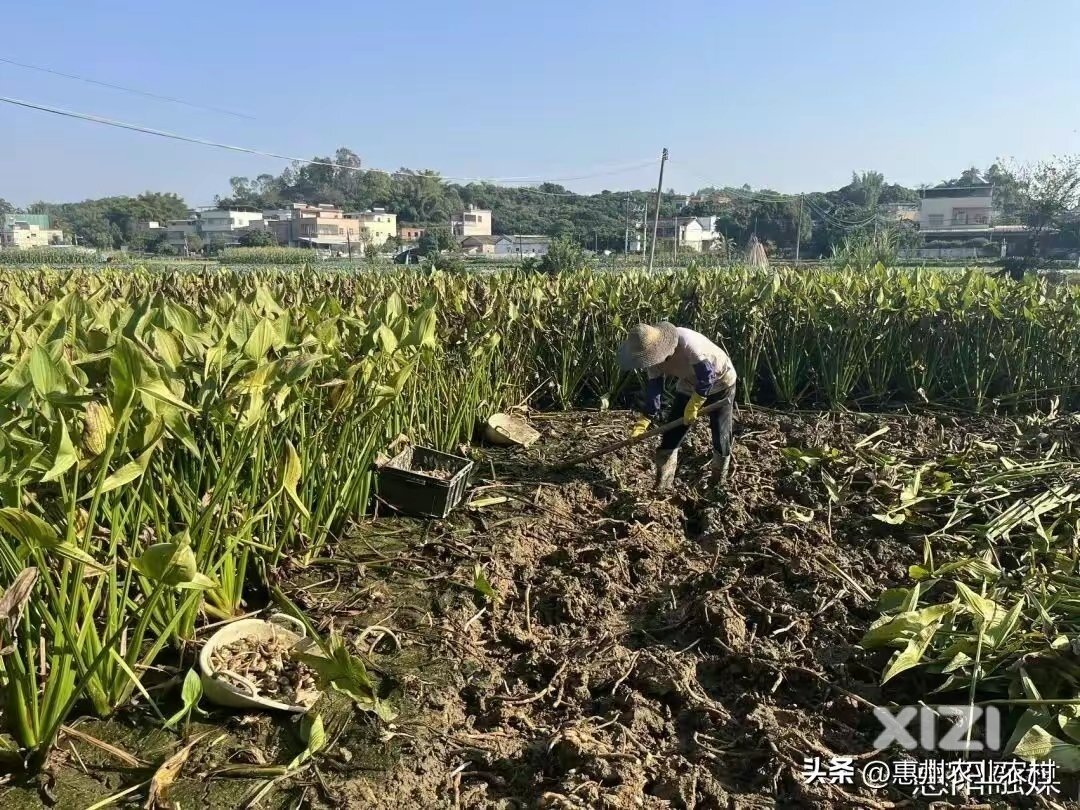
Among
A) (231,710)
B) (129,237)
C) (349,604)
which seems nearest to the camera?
(231,710)

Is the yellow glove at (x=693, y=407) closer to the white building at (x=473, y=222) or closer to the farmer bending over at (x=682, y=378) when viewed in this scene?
Answer: the farmer bending over at (x=682, y=378)

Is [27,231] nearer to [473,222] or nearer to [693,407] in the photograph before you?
[473,222]

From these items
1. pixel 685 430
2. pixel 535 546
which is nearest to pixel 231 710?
pixel 535 546

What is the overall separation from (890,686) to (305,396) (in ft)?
8.03

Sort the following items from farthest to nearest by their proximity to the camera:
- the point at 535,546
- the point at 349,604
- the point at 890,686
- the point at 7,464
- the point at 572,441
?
the point at 572,441
the point at 535,546
the point at 349,604
the point at 890,686
the point at 7,464

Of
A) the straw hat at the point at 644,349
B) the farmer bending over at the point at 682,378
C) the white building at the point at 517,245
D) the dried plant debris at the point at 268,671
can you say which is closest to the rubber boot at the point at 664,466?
the farmer bending over at the point at 682,378

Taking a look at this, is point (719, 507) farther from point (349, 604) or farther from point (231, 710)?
point (231, 710)

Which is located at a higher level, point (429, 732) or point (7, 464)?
point (7, 464)

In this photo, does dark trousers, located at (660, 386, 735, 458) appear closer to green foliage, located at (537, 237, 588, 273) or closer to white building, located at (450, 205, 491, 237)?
green foliage, located at (537, 237, 588, 273)

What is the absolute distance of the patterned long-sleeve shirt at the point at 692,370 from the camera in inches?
176

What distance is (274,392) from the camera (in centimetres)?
253

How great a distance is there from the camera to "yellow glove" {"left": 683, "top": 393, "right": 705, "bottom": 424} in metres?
4.41

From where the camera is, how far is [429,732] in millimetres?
2312

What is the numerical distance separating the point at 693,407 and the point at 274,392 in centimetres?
264
